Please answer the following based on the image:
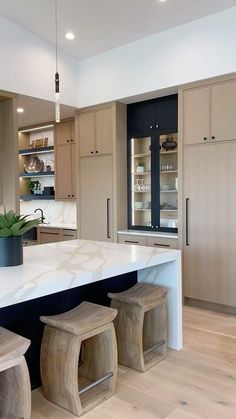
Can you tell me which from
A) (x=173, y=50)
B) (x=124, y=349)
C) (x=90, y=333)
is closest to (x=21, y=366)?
(x=90, y=333)

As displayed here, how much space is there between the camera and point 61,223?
634cm

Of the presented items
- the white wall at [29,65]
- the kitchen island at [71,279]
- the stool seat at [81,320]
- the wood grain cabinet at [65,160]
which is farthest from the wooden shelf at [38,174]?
the stool seat at [81,320]

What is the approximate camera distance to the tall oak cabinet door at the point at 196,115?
3955 mm

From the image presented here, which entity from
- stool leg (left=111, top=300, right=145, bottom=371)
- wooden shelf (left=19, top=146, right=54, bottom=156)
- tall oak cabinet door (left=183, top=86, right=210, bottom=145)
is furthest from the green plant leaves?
wooden shelf (left=19, top=146, right=54, bottom=156)

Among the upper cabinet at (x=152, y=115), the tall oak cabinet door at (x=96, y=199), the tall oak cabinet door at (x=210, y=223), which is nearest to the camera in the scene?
the tall oak cabinet door at (x=210, y=223)

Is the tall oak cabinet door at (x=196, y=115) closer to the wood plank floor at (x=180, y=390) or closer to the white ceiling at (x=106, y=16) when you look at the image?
the white ceiling at (x=106, y=16)

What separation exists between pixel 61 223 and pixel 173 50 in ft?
11.4

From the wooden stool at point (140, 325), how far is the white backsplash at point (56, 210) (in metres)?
3.48

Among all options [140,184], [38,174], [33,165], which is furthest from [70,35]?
[33,165]

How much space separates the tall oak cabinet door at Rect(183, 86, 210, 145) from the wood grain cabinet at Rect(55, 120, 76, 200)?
221 centimetres

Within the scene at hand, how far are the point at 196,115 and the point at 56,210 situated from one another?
3.36 m

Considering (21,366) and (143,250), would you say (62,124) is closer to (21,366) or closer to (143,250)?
(143,250)

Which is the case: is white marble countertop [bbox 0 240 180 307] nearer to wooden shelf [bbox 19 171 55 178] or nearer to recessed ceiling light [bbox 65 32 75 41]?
recessed ceiling light [bbox 65 32 75 41]

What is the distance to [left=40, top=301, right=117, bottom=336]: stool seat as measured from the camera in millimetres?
2076
